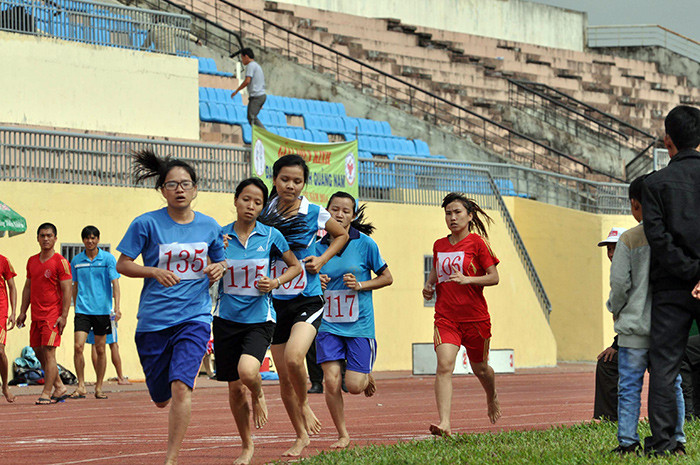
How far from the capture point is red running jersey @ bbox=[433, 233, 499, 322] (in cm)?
1045

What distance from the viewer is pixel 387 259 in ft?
79.7

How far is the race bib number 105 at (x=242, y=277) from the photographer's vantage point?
334 inches

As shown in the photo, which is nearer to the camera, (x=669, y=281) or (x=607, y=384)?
(x=669, y=281)

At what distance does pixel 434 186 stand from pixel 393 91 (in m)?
9.81

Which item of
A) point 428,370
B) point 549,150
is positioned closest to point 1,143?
point 428,370

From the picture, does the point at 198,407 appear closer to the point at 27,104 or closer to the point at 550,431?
the point at 550,431

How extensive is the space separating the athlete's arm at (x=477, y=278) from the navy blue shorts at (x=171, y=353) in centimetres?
284

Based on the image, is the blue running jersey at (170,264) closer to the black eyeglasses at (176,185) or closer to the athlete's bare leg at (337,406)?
the black eyeglasses at (176,185)

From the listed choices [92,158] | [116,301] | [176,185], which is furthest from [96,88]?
[176,185]

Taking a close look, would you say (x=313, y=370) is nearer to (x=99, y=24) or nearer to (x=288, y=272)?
(x=288, y=272)

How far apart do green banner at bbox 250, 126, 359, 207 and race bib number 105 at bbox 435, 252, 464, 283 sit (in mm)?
10840

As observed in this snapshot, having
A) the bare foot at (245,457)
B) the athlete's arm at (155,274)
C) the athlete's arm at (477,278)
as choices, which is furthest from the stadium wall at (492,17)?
the athlete's arm at (155,274)

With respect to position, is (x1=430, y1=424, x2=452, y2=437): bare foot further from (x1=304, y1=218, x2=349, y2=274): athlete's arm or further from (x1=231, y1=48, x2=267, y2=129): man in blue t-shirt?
(x1=231, y1=48, x2=267, y2=129): man in blue t-shirt

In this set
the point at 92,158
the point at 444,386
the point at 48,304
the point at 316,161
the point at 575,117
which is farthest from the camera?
the point at 575,117
